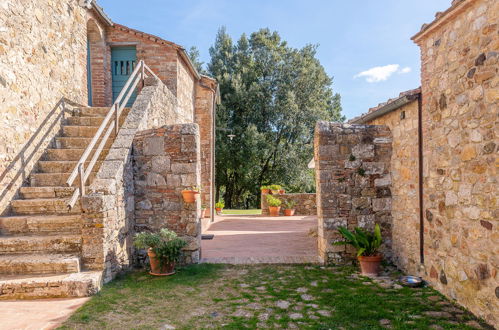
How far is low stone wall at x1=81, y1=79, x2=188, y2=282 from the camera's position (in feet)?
14.9

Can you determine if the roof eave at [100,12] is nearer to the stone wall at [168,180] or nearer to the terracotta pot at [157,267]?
the stone wall at [168,180]

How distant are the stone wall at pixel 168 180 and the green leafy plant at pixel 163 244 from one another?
1.24ft

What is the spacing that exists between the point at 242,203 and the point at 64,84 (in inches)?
764

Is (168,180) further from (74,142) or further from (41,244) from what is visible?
(74,142)

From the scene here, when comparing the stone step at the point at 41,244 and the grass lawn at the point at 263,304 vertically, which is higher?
the stone step at the point at 41,244

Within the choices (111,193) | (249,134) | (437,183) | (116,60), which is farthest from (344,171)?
(249,134)

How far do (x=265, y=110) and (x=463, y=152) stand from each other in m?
18.1

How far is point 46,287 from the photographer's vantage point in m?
4.13

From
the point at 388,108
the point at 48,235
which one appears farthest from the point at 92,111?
the point at 388,108

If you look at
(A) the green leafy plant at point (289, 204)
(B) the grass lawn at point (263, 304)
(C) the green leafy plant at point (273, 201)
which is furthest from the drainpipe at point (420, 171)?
(A) the green leafy plant at point (289, 204)

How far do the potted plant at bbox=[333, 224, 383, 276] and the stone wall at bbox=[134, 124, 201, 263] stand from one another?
2.59m

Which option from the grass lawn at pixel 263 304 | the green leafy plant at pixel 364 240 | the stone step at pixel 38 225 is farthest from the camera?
the green leafy plant at pixel 364 240

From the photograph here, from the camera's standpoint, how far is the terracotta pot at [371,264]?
523cm

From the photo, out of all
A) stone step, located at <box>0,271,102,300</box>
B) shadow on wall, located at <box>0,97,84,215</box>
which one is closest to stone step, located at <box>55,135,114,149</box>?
shadow on wall, located at <box>0,97,84,215</box>
